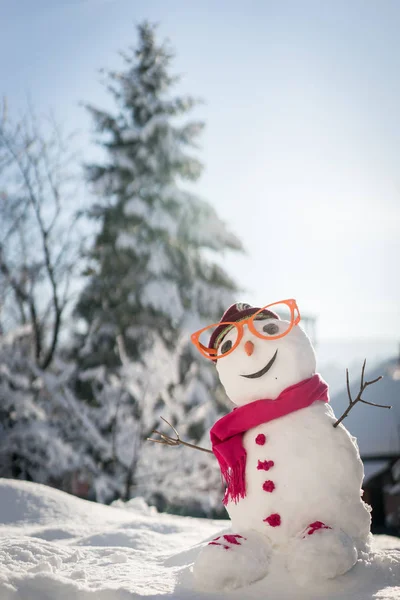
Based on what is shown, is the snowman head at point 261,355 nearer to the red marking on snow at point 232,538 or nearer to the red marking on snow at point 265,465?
the red marking on snow at point 265,465

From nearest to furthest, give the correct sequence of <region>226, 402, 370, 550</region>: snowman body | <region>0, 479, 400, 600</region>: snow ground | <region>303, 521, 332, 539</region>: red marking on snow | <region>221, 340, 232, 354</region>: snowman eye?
<region>0, 479, 400, 600</region>: snow ground < <region>303, 521, 332, 539</region>: red marking on snow < <region>226, 402, 370, 550</region>: snowman body < <region>221, 340, 232, 354</region>: snowman eye

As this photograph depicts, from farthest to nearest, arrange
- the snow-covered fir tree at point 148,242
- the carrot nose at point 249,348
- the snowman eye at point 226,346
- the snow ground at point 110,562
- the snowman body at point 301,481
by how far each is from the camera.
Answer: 1. the snow-covered fir tree at point 148,242
2. the snowman eye at point 226,346
3. the carrot nose at point 249,348
4. the snowman body at point 301,481
5. the snow ground at point 110,562

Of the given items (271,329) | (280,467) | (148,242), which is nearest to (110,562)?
(280,467)

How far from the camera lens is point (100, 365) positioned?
10.0 metres

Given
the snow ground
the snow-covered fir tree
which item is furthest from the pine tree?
the snow ground

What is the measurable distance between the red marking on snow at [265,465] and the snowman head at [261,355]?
0.95 ft

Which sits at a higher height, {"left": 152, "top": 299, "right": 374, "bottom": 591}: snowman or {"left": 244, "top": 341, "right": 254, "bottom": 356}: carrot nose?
{"left": 244, "top": 341, "right": 254, "bottom": 356}: carrot nose

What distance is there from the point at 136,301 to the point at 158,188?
2890mm

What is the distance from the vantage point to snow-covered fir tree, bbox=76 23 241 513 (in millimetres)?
10203

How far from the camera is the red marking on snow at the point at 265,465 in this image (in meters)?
2.07

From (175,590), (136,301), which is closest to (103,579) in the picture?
(175,590)

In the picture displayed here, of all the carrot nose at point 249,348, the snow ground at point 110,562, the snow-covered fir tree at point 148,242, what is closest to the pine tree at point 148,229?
the snow-covered fir tree at point 148,242

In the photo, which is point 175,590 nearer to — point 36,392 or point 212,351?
point 212,351

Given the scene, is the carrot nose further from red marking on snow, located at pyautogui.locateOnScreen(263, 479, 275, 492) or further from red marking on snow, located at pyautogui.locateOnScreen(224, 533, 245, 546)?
red marking on snow, located at pyautogui.locateOnScreen(224, 533, 245, 546)
